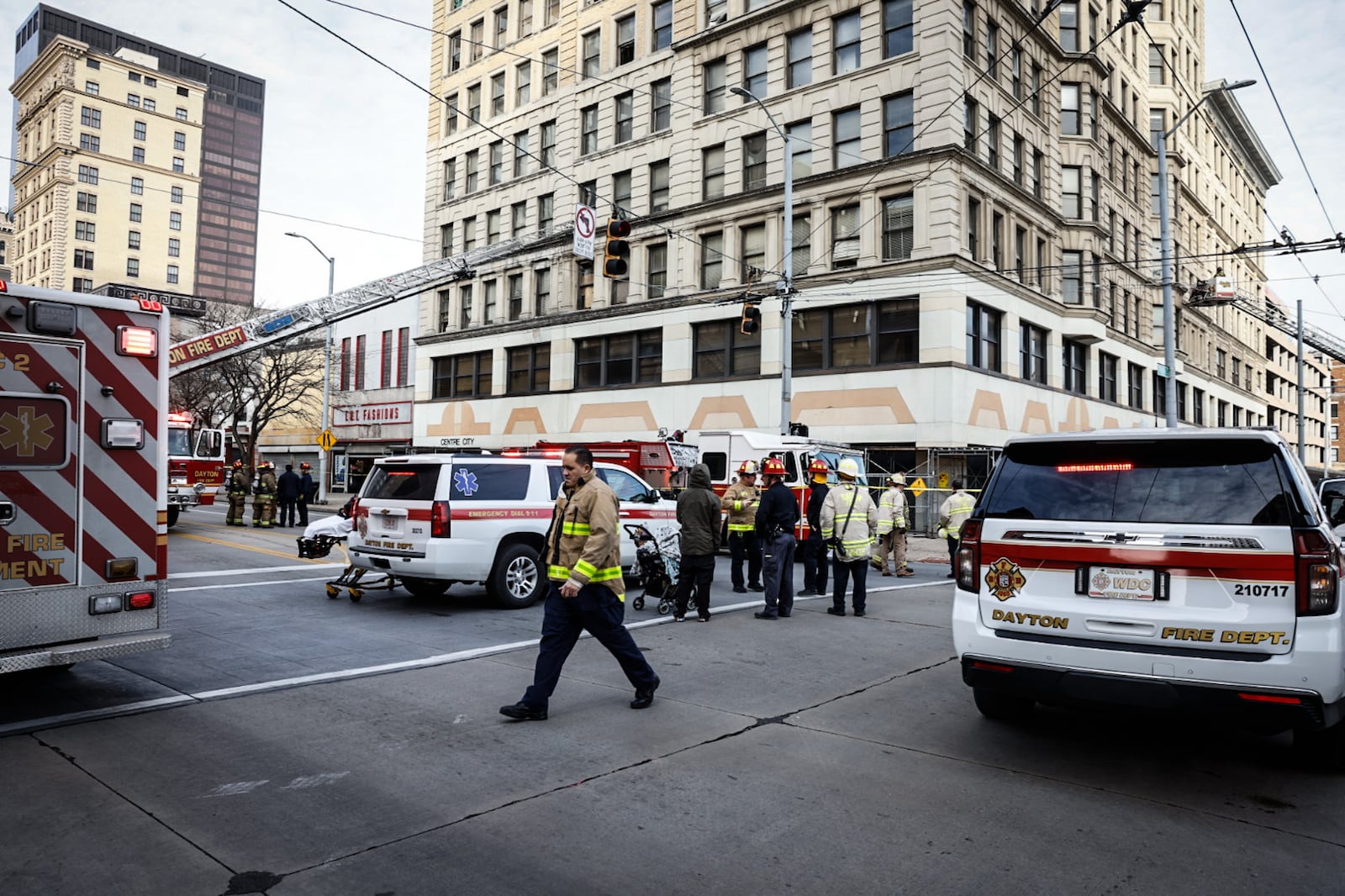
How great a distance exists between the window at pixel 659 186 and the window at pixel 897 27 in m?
8.96

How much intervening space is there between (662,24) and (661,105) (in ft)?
10.3

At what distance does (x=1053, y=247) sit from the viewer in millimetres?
33281

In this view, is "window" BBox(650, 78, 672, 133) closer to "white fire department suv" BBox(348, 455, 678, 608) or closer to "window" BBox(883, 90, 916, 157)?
"window" BBox(883, 90, 916, 157)

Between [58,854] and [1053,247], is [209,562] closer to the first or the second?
[58,854]

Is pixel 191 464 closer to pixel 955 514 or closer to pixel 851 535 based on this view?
pixel 955 514

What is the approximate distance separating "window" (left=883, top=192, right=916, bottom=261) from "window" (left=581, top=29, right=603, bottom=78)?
14814 mm

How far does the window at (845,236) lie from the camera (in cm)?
2852

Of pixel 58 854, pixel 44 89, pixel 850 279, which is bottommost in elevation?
pixel 58 854

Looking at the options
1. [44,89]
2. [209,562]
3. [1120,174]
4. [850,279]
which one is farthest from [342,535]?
[44,89]

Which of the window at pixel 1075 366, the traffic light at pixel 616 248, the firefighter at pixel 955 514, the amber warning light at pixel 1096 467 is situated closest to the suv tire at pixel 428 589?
the traffic light at pixel 616 248

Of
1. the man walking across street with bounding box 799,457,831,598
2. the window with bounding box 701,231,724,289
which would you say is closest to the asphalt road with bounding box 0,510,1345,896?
the man walking across street with bounding box 799,457,831,598

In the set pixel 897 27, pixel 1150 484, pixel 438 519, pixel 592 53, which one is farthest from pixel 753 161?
pixel 1150 484

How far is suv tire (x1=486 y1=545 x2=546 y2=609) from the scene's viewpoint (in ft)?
36.3

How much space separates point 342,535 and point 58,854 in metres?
9.00
